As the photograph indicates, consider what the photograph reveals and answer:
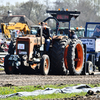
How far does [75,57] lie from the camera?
14422mm

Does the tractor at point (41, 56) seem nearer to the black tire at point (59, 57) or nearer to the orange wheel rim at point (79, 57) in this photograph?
the black tire at point (59, 57)

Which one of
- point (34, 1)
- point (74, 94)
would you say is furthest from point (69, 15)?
point (34, 1)

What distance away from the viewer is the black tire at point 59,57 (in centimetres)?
1306

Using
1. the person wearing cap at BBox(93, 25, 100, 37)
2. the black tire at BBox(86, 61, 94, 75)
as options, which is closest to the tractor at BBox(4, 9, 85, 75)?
the black tire at BBox(86, 61, 94, 75)

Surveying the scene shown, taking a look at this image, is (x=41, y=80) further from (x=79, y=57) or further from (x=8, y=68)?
(x=79, y=57)

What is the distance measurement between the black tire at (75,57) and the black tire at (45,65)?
0.88 m

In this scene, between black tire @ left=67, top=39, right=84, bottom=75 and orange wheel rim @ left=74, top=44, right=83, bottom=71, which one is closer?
black tire @ left=67, top=39, right=84, bottom=75

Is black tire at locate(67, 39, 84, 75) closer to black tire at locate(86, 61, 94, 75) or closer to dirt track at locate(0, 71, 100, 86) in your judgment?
black tire at locate(86, 61, 94, 75)

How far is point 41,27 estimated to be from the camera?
13492 mm

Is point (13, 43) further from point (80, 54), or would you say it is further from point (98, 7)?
point (98, 7)

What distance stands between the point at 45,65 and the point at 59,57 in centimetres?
65

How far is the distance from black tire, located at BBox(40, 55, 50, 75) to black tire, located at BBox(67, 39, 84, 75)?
34.7 inches

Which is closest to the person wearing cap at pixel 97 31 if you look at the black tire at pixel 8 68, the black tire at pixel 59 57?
the black tire at pixel 59 57

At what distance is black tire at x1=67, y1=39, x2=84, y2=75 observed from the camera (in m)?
13.2
